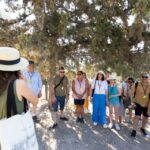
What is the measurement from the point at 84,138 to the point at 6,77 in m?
5.86

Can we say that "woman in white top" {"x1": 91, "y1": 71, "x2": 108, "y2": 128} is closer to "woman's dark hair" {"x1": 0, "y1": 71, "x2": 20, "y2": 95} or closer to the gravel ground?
the gravel ground

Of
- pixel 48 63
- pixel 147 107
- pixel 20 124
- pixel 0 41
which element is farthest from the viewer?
pixel 48 63

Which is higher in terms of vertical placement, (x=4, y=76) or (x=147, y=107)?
(x=4, y=76)

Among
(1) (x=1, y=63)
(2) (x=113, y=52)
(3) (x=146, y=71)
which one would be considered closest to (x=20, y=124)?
(1) (x=1, y=63)

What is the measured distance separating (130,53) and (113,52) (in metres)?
0.83

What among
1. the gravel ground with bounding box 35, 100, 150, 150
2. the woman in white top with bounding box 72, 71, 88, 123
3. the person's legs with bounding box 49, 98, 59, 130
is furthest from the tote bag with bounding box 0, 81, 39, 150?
the woman in white top with bounding box 72, 71, 88, 123

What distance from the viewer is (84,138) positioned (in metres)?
8.54

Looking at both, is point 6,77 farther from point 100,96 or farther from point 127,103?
point 127,103

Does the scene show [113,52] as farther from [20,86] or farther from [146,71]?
[20,86]

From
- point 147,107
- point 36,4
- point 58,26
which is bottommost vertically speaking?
point 147,107

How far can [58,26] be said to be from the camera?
30.9 ft

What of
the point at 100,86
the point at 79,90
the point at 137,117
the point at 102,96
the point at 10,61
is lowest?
the point at 137,117

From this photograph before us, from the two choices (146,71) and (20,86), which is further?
(146,71)

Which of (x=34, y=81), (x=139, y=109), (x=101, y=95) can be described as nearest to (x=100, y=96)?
(x=101, y=95)
